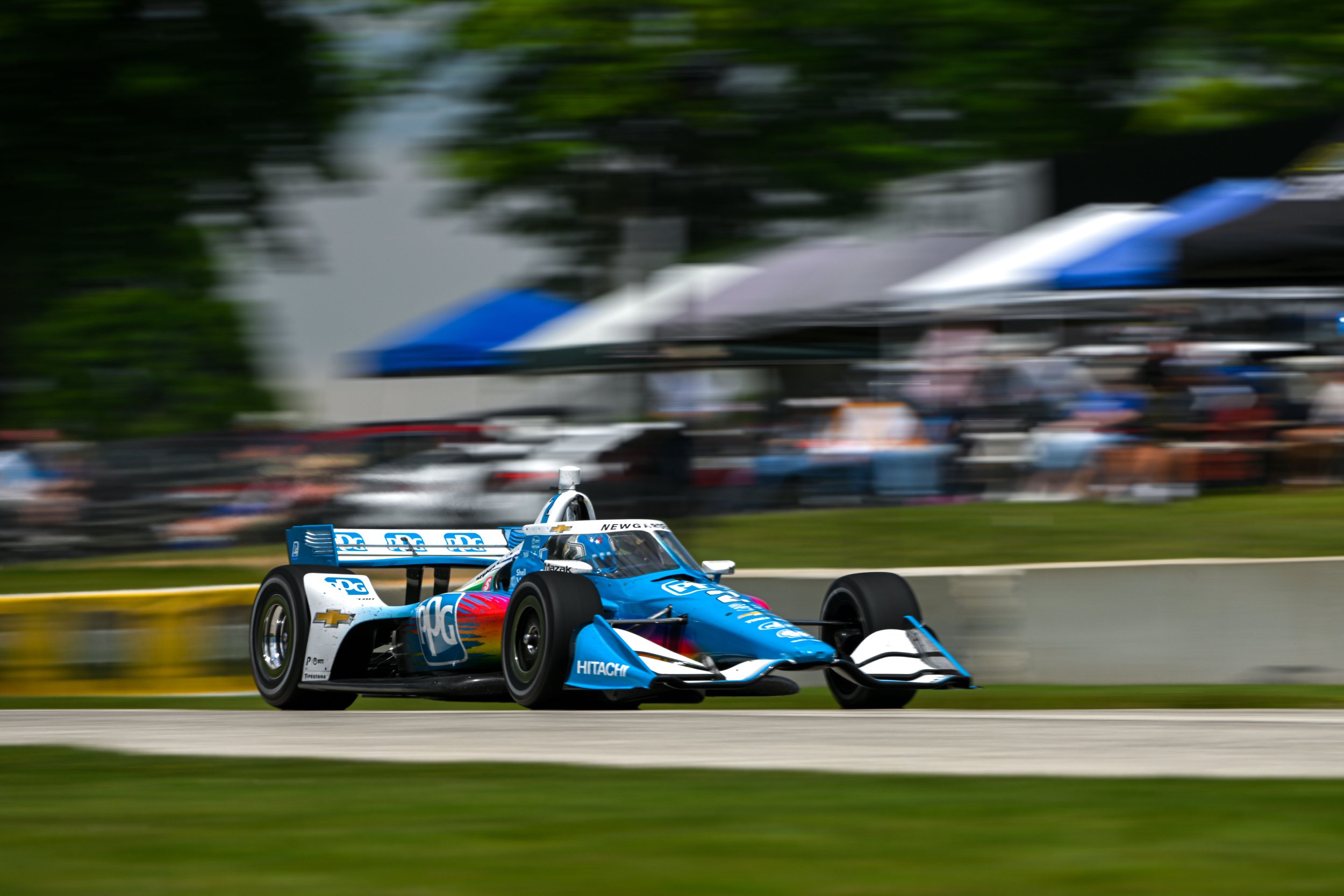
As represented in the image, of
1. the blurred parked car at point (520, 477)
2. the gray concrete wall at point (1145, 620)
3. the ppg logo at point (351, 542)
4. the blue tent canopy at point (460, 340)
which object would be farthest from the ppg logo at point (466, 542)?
the blue tent canopy at point (460, 340)

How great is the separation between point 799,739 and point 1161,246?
9036 millimetres

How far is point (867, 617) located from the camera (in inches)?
420

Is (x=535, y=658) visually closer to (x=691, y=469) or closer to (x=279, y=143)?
(x=691, y=469)

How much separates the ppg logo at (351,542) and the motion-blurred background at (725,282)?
3.10 meters

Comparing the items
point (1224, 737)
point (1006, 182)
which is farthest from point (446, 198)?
point (1224, 737)

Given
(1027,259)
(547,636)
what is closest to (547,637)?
(547,636)

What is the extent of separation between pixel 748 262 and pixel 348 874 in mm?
22025

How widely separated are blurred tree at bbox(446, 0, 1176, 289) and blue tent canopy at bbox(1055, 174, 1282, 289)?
884 cm

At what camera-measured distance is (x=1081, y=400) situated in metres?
15.0

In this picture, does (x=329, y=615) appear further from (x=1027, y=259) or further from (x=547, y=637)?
(x=1027, y=259)

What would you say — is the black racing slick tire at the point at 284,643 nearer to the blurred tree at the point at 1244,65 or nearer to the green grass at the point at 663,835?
the green grass at the point at 663,835

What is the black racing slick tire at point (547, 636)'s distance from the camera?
9.86 meters

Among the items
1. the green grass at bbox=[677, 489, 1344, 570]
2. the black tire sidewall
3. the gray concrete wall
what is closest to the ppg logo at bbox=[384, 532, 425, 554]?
the black tire sidewall

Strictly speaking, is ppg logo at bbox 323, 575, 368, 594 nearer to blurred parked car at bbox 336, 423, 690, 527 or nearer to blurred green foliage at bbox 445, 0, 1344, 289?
blurred parked car at bbox 336, 423, 690, 527
